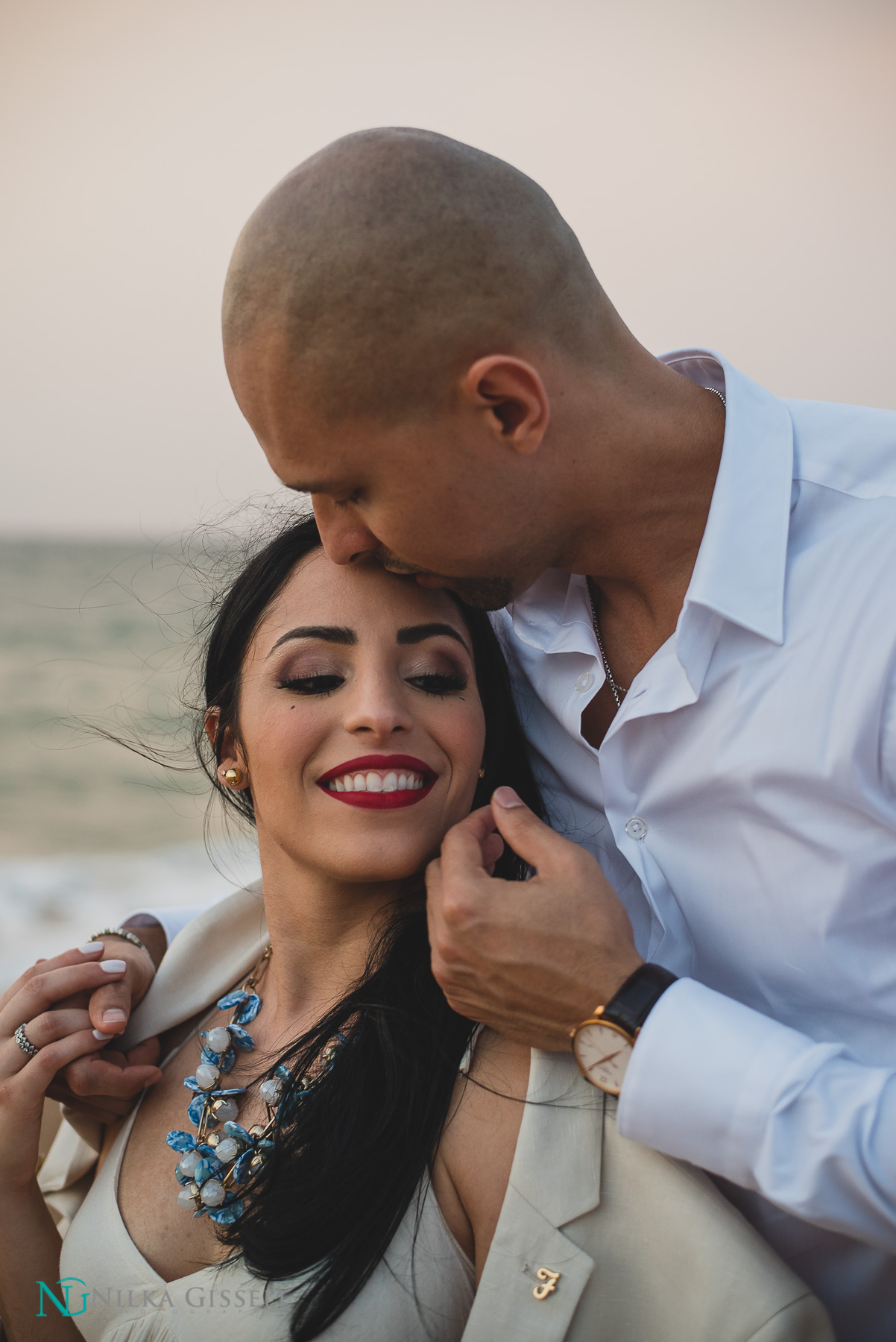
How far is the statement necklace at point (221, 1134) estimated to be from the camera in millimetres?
1977

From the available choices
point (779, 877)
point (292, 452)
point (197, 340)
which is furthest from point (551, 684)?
point (197, 340)

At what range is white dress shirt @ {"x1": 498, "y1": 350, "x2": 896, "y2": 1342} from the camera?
155 centimetres

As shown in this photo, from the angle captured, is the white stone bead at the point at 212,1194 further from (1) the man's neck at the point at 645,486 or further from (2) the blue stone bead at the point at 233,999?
(1) the man's neck at the point at 645,486

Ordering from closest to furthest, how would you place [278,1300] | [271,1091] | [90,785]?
[278,1300] → [271,1091] → [90,785]

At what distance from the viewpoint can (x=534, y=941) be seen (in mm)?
1659

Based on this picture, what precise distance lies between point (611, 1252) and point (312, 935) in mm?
923

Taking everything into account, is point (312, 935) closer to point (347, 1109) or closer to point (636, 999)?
point (347, 1109)

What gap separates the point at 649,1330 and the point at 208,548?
2118 mm

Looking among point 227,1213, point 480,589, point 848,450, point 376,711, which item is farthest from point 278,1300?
point 848,450

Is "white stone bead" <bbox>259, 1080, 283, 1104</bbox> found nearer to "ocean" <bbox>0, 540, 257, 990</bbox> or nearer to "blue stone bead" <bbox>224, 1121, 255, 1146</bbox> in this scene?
"blue stone bead" <bbox>224, 1121, 255, 1146</bbox>

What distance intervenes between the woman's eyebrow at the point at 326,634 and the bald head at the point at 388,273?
0.51m

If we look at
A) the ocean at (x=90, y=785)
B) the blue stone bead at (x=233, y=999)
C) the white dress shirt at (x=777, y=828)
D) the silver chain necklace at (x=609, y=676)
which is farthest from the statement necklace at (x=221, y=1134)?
the ocean at (x=90, y=785)

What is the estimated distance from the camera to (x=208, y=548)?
284 cm

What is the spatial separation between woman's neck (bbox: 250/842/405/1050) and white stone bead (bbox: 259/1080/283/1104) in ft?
0.48
